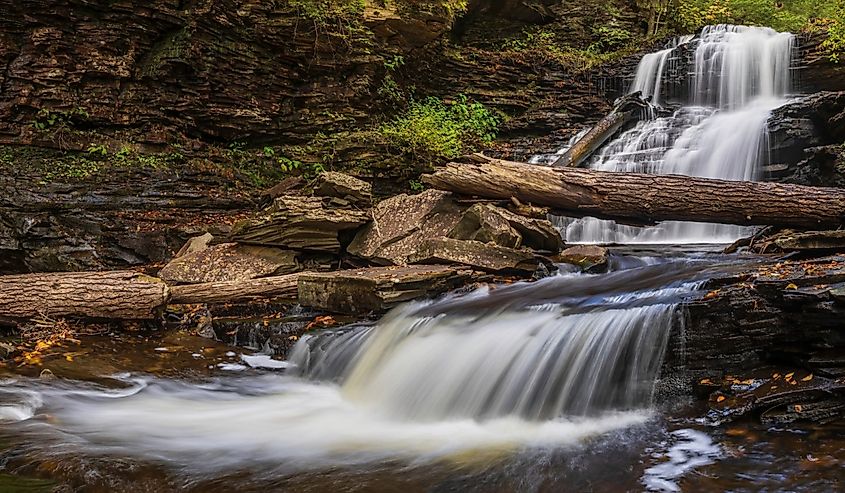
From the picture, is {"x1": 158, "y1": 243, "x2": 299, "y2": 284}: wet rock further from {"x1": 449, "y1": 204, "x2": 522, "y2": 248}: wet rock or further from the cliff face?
the cliff face

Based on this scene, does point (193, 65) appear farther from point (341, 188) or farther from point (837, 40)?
point (837, 40)

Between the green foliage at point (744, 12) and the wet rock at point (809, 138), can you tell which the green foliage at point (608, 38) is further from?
the wet rock at point (809, 138)

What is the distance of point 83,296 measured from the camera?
5906 mm

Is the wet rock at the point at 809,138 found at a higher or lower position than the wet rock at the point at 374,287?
higher

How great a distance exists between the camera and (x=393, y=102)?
12.7 meters

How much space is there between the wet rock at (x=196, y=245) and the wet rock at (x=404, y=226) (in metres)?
2.09

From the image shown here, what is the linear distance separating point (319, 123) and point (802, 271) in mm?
9128

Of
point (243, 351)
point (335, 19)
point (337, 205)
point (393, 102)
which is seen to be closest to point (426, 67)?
point (393, 102)

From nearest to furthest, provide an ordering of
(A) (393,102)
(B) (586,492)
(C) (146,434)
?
(B) (586,492) → (C) (146,434) → (A) (393,102)

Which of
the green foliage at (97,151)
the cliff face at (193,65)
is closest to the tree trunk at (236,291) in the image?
the green foliage at (97,151)

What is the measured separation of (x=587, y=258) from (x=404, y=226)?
240 cm

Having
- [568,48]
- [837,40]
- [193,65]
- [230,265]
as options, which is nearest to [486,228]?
[230,265]

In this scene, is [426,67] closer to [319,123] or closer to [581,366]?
[319,123]

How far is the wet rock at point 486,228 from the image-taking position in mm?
6898
